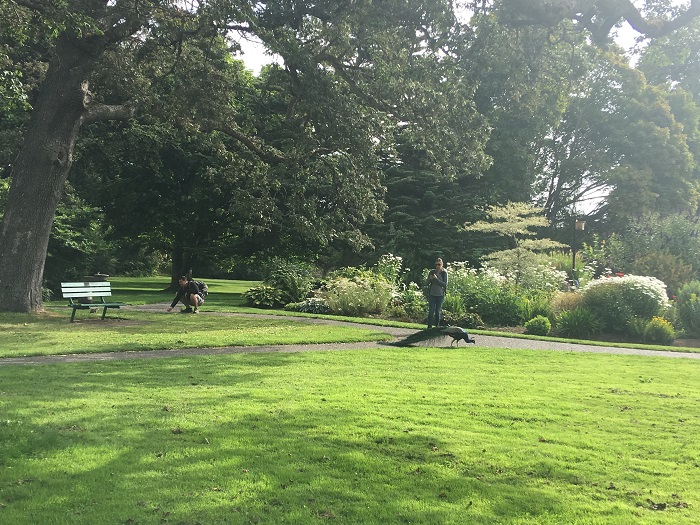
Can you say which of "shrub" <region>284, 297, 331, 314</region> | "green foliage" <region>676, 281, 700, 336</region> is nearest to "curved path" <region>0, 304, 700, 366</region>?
"shrub" <region>284, 297, 331, 314</region>

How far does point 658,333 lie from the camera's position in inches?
652

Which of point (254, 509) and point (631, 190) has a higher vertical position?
point (631, 190)

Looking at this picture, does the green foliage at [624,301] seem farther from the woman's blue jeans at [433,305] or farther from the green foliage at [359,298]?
the green foliage at [359,298]

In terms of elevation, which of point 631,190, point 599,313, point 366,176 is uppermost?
point 631,190

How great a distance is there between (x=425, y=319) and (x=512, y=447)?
14.2m

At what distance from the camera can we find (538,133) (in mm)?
38469

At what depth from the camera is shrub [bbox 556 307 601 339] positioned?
666 inches

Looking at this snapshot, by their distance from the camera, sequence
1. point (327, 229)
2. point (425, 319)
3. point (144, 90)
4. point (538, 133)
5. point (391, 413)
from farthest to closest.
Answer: point (538, 133) → point (327, 229) → point (425, 319) → point (144, 90) → point (391, 413)

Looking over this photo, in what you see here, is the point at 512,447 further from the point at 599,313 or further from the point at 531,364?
the point at 599,313

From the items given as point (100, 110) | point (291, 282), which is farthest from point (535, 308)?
point (100, 110)

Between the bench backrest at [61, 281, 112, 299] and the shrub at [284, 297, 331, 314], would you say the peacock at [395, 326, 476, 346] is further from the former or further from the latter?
the shrub at [284, 297, 331, 314]

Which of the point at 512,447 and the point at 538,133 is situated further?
the point at 538,133

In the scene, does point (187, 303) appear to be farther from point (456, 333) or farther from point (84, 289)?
point (456, 333)

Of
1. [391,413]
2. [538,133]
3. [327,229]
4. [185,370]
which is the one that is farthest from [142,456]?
[538,133]
